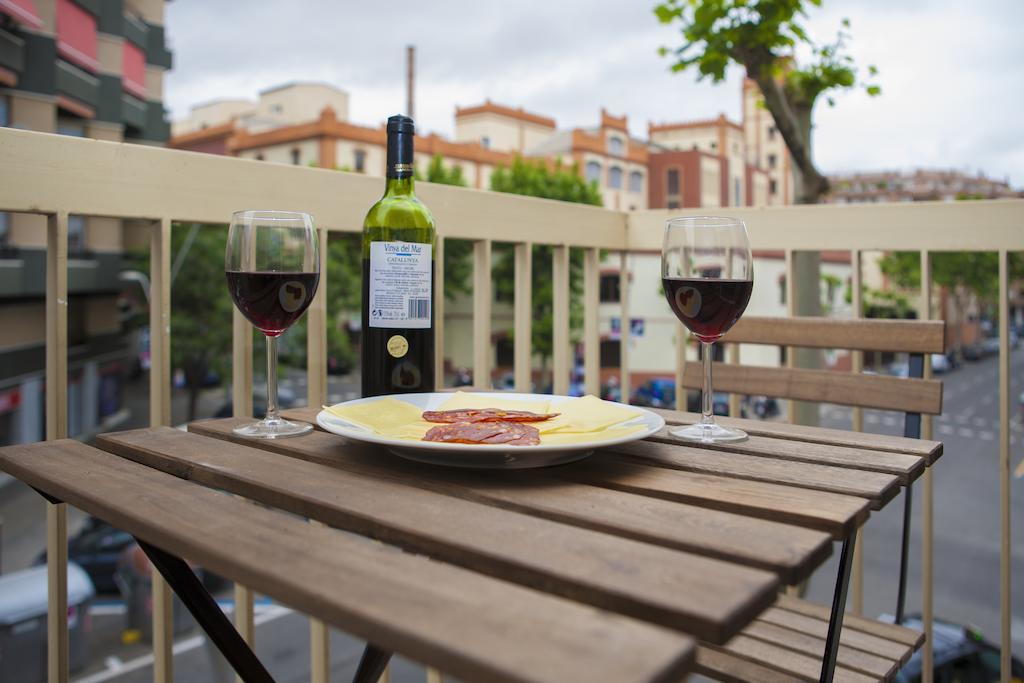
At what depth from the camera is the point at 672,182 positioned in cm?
3256

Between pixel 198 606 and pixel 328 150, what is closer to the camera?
pixel 198 606

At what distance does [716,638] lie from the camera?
1.25 feet

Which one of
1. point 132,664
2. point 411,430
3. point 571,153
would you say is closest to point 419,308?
point 411,430

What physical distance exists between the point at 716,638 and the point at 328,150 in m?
29.1

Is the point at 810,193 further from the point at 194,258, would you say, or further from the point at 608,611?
the point at 194,258

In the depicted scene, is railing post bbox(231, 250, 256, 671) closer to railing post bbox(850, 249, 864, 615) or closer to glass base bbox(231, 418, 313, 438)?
glass base bbox(231, 418, 313, 438)

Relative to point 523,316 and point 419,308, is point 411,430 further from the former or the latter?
point 523,316

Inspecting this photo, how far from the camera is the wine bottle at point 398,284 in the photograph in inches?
41.6

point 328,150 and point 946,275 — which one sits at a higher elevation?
point 328,150

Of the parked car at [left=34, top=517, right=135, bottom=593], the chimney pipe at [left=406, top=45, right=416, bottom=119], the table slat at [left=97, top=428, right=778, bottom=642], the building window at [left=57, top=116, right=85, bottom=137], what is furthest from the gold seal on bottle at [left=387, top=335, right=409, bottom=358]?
the chimney pipe at [left=406, top=45, right=416, bottom=119]

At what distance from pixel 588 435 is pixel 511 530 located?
Answer: 24 centimetres

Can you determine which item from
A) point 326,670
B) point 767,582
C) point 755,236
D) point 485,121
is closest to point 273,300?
point 767,582

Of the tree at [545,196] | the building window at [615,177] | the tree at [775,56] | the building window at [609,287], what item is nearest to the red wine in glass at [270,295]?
the tree at [775,56]

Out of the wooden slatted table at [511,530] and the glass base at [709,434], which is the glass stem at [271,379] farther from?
the glass base at [709,434]
